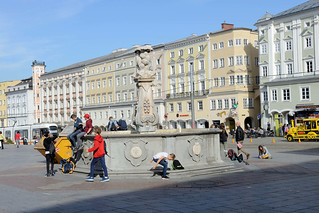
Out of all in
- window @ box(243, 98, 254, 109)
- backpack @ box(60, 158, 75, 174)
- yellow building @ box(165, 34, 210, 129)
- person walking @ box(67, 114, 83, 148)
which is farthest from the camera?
yellow building @ box(165, 34, 210, 129)

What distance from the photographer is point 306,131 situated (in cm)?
4166

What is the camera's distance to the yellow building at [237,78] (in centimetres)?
6372

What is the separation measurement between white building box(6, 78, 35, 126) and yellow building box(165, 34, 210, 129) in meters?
47.1

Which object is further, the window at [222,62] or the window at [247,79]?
the window at [222,62]

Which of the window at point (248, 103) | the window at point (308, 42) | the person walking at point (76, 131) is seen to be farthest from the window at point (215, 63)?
the person walking at point (76, 131)

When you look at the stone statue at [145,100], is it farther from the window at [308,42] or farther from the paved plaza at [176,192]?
the window at [308,42]

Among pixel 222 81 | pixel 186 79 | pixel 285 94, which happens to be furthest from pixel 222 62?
pixel 285 94

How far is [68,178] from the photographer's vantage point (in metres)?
15.6

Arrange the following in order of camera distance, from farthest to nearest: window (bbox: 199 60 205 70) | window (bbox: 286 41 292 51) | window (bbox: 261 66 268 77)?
window (bbox: 199 60 205 70) < window (bbox: 261 66 268 77) < window (bbox: 286 41 292 51)

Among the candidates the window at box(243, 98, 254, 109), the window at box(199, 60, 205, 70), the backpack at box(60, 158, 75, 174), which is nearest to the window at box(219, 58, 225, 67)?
the window at box(199, 60, 205, 70)

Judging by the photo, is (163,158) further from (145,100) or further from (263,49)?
(263,49)

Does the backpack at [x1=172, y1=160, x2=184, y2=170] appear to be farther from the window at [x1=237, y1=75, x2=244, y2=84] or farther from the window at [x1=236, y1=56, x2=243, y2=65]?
the window at [x1=236, y1=56, x2=243, y2=65]

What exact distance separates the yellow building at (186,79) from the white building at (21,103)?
47.1 m

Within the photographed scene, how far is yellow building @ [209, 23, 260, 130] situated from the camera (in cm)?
6372
